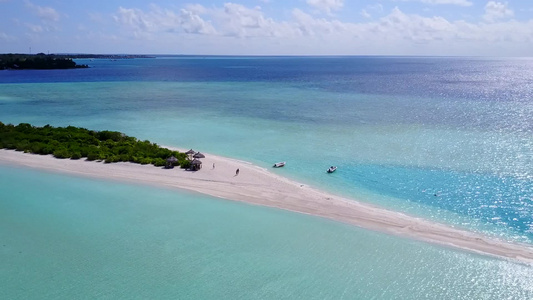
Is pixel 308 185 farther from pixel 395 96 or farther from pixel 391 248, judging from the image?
pixel 395 96

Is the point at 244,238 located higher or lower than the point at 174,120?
lower

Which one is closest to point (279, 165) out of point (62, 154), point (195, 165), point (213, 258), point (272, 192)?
point (272, 192)

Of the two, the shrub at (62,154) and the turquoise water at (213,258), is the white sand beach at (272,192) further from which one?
the turquoise water at (213,258)

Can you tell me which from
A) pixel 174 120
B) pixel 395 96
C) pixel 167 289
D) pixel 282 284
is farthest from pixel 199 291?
pixel 395 96

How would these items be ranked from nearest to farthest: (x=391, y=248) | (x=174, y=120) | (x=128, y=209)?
(x=391, y=248), (x=128, y=209), (x=174, y=120)

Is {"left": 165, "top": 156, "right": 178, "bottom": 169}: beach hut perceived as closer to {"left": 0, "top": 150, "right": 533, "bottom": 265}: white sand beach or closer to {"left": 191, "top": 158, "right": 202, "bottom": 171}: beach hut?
{"left": 0, "top": 150, "right": 533, "bottom": 265}: white sand beach

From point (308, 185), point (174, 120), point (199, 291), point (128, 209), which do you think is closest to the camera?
point (199, 291)

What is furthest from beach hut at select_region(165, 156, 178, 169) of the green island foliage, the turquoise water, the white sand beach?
the turquoise water

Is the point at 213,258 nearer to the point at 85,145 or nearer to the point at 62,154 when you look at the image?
the point at 62,154
